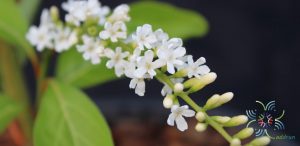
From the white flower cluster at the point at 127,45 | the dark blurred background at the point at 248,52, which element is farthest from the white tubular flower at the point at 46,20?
the dark blurred background at the point at 248,52

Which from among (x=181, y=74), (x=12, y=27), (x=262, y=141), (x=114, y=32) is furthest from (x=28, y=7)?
(x=262, y=141)

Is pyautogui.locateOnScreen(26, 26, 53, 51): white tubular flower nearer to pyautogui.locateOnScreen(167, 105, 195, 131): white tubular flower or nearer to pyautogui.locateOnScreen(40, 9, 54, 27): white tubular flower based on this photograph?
pyautogui.locateOnScreen(40, 9, 54, 27): white tubular flower

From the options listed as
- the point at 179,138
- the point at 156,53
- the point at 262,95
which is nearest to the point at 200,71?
the point at 156,53

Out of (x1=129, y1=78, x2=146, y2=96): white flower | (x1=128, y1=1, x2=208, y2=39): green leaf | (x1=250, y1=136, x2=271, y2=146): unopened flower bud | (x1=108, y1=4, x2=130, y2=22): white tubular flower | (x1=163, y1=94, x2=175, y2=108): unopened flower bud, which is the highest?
(x1=128, y1=1, x2=208, y2=39): green leaf

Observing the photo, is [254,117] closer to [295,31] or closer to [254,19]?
[295,31]

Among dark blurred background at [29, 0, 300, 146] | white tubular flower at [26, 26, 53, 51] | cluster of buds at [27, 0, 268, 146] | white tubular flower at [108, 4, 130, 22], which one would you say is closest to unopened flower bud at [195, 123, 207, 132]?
cluster of buds at [27, 0, 268, 146]

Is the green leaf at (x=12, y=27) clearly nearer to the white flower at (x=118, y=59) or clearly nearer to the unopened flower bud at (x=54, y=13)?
the unopened flower bud at (x=54, y=13)
